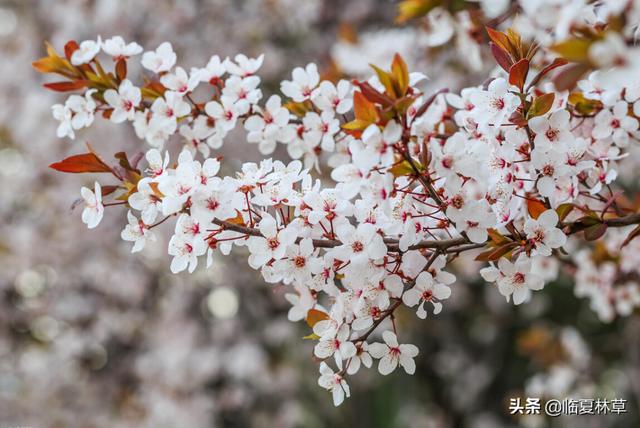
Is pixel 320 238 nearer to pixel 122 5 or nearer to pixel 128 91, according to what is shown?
pixel 128 91

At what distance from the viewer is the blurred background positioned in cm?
369

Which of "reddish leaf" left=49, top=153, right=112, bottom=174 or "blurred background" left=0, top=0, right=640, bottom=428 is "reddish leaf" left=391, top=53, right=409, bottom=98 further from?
"blurred background" left=0, top=0, right=640, bottom=428

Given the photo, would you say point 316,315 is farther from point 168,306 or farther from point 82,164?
point 168,306

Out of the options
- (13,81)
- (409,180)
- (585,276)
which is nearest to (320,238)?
(409,180)

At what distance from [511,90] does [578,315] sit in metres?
4.30

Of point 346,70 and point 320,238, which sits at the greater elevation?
point 346,70

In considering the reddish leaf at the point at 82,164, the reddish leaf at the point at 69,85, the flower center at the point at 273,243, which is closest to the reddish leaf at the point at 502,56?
the flower center at the point at 273,243

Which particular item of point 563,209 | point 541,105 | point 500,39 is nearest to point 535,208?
point 563,209

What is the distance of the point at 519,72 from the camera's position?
1.10m

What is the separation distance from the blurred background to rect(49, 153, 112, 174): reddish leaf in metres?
2.07

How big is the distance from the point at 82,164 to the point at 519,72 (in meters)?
0.79

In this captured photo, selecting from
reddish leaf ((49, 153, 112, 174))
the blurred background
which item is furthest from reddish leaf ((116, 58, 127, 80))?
the blurred background

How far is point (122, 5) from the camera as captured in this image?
138 inches

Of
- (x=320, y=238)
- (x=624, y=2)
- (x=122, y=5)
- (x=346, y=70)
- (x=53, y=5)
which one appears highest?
(x=53, y=5)
